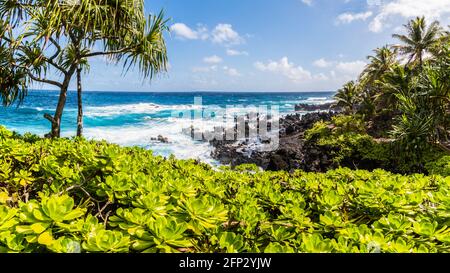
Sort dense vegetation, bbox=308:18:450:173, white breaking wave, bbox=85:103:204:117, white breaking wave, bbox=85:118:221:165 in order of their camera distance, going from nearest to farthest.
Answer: dense vegetation, bbox=308:18:450:173, white breaking wave, bbox=85:118:221:165, white breaking wave, bbox=85:103:204:117

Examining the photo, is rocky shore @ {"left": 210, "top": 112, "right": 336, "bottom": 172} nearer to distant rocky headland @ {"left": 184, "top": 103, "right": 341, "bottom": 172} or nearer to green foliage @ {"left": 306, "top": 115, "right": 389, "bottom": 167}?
distant rocky headland @ {"left": 184, "top": 103, "right": 341, "bottom": 172}

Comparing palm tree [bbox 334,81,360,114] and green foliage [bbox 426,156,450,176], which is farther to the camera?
palm tree [bbox 334,81,360,114]

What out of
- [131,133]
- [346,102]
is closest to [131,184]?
[131,133]

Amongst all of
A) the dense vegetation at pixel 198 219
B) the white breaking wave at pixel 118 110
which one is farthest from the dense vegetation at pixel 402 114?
the white breaking wave at pixel 118 110

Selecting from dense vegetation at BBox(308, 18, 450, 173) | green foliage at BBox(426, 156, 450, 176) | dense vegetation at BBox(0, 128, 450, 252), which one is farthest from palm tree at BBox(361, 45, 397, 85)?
dense vegetation at BBox(0, 128, 450, 252)

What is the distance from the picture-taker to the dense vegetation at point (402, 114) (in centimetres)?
1268

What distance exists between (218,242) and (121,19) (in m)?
5.12

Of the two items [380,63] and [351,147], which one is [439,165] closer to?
[351,147]

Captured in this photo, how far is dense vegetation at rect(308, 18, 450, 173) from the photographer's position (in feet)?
41.6

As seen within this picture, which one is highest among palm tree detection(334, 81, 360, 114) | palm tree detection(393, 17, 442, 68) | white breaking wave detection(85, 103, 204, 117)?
palm tree detection(393, 17, 442, 68)

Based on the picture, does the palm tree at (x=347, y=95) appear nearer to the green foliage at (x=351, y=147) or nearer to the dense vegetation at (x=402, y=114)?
the dense vegetation at (x=402, y=114)

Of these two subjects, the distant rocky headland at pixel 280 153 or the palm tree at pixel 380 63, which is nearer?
the distant rocky headland at pixel 280 153
